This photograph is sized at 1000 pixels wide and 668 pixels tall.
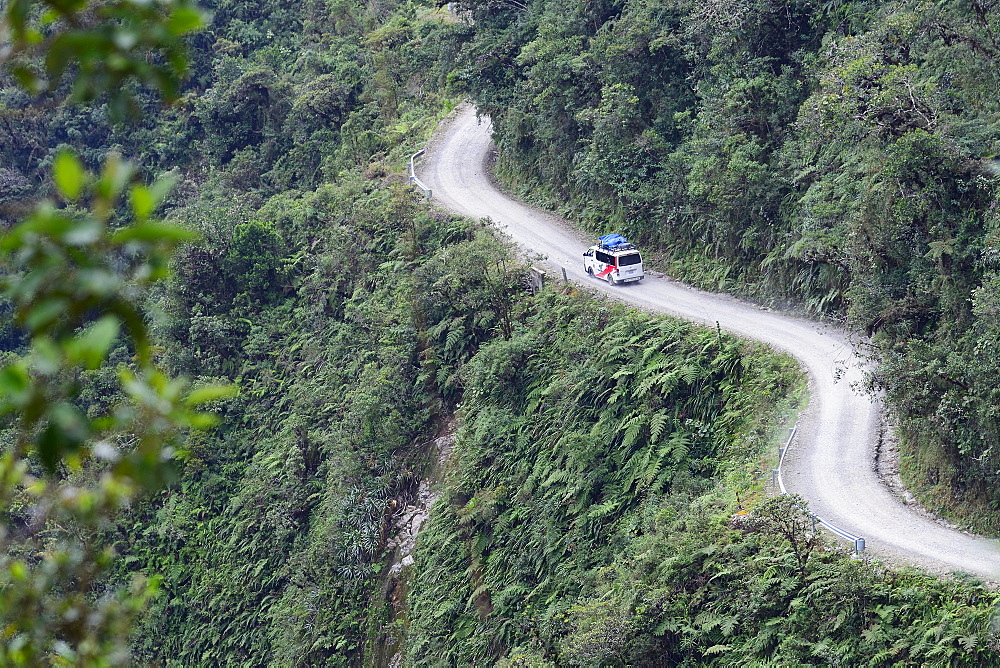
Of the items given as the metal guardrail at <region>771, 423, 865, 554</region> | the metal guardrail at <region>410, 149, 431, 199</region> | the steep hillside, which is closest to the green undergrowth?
the metal guardrail at <region>771, 423, 865, 554</region>

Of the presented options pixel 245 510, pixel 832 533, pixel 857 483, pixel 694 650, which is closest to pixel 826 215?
pixel 857 483

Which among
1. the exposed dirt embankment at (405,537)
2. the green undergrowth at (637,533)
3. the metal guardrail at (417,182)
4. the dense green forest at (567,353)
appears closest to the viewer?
the green undergrowth at (637,533)

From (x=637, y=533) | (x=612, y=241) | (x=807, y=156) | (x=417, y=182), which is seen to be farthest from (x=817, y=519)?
(x=417, y=182)

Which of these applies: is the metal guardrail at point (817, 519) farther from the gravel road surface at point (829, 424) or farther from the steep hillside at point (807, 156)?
the steep hillside at point (807, 156)

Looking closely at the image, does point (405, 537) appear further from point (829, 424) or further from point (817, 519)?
point (817, 519)

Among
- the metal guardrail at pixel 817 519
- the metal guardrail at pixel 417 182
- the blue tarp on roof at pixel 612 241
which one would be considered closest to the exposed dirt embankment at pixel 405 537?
the blue tarp on roof at pixel 612 241
